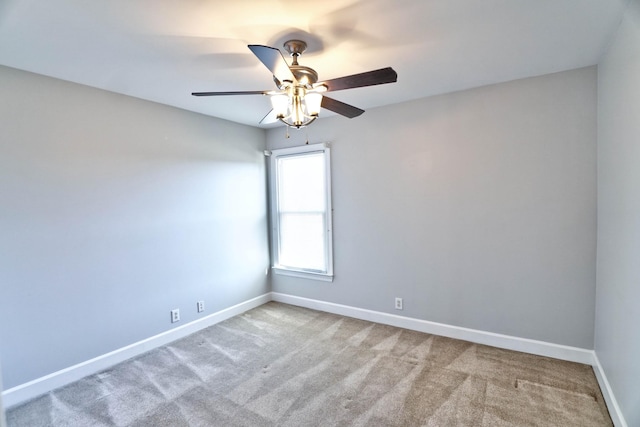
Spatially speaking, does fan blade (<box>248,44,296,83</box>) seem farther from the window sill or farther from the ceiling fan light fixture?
the window sill

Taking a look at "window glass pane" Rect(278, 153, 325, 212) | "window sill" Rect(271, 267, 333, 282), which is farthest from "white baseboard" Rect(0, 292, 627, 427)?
"window glass pane" Rect(278, 153, 325, 212)

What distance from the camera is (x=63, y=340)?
2.65m

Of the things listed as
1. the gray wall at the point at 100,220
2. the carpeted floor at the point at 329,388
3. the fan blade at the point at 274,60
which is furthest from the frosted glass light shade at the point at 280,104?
the carpeted floor at the point at 329,388

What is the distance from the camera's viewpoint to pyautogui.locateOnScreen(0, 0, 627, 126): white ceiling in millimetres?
1800

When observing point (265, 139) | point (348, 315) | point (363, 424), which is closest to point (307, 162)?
point (265, 139)

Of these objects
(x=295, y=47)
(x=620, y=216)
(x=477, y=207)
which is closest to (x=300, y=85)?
(x=295, y=47)

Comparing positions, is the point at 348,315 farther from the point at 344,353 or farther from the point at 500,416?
the point at 500,416

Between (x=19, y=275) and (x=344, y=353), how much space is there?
2726mm

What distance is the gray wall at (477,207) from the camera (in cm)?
271

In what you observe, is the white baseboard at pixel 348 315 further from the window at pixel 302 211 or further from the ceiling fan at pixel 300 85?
the ceiling fan at pixel 300 85

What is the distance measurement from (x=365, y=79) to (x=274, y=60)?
534 mm

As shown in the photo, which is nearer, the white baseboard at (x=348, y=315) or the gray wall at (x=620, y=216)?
the gray wall at (x=620, y=216)

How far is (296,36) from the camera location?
2.09 metres

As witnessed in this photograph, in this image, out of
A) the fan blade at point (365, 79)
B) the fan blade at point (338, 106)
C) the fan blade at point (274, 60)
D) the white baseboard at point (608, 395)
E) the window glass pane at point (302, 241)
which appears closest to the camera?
the fan blade at point (274, 60)
